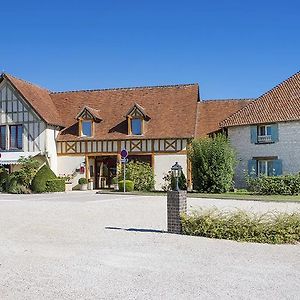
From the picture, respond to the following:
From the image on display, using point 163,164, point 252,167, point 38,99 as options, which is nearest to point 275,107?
point 252,167

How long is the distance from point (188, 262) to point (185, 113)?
2476 cm

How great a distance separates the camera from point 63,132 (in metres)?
33.6

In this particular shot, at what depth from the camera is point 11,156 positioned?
3206cm

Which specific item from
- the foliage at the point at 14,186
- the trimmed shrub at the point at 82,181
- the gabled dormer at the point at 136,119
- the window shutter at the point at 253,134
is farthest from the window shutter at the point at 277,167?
the foliage at the point at 14,186

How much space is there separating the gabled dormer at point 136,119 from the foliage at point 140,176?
3021mm

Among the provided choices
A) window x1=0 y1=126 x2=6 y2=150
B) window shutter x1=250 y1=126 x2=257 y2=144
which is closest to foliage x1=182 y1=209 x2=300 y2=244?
window shutter x1=250 y1=126 x2=257 y2=144

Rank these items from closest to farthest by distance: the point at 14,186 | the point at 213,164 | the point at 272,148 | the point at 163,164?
1. the point at 213,164
2. the point at 272,148
3. the point at 14,186
4. the point at 163,164

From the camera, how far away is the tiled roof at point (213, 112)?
32781 mm

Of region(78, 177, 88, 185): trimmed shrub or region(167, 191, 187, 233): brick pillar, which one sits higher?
region(78, 177, 88, 185): trimmed shrub

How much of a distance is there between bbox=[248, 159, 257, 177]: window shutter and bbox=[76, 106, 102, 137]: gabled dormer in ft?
37.7

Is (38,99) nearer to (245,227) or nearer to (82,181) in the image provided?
(82,181)

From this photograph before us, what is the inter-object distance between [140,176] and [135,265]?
21.9 meters

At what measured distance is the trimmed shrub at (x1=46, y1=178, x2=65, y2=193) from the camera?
29.4 m

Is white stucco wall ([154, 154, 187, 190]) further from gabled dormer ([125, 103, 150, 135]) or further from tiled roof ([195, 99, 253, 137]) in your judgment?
tiled roof ([195, 99, 253, 137])
